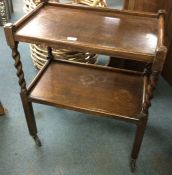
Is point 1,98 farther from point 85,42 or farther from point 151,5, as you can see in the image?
point 151,5

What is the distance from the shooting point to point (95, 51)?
0.78 meters

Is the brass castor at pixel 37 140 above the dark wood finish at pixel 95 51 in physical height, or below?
below

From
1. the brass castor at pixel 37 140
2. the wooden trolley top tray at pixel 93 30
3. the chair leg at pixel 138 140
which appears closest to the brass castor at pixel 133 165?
the chair leg at pixel 138 140

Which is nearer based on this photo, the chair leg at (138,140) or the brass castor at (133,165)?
the chair leg at (138,140)

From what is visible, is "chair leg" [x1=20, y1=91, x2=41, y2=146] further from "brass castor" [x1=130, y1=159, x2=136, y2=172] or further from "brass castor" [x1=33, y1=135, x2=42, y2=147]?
"brass castor" [x1=130, y1=159, x2=136, y2=172]

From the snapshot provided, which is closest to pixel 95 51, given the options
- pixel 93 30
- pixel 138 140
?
pixel 93 30

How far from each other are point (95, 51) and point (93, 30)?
149mm

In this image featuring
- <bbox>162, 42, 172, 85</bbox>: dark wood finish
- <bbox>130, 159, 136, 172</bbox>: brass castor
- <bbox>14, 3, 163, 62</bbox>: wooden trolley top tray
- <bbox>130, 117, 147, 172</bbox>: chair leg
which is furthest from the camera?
<bbox>162, 42, 172, 85</bbox>: dark wood finish

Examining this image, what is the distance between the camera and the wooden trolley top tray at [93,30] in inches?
30.7

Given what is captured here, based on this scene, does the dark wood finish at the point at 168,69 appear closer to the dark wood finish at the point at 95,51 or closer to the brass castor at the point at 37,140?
the dark wood finish at the point at 95,51

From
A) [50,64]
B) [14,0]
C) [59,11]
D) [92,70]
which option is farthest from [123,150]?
[14,0]

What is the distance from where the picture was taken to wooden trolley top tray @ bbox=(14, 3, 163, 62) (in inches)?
30.7

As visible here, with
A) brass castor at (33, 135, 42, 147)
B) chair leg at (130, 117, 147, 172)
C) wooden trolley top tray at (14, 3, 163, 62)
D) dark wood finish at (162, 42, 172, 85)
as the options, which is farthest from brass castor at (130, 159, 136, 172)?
dark wood finish at (162, 42, 172, 85)

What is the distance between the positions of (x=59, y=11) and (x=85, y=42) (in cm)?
32
